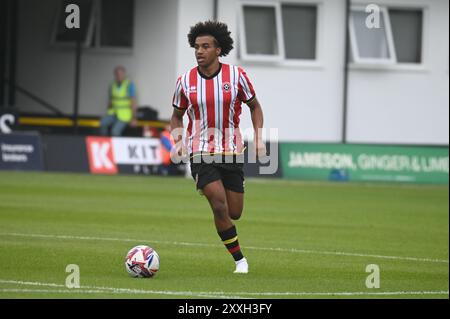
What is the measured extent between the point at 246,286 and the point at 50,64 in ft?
80.7

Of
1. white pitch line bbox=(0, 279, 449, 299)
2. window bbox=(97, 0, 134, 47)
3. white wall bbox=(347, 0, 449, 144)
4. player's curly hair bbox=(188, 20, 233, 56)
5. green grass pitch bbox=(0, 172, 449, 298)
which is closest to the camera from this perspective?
white pitch line bbox=(0, 279, 449, 299)

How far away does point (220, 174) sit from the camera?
13.3m

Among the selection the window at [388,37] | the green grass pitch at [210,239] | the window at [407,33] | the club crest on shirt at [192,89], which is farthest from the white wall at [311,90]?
the club crest on shirt at [192,89]

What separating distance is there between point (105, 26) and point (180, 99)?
22338mm

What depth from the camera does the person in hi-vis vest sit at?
33500 millimetres

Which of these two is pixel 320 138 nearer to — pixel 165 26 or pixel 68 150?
pixel 165 26

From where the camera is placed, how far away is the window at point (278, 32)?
34344 millimetres

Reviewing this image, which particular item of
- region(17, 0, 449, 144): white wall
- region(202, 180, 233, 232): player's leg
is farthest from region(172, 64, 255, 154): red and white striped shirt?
region(17, 0, 449, 144): white wall

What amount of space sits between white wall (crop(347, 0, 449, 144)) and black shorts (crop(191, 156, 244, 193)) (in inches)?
871

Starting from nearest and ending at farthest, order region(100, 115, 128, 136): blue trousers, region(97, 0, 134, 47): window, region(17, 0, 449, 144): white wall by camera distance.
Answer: region(100, 115, 128, 136): blue trousers
region(17, 0, 449, 144): white wall
region(97, 0, 134, 47): window

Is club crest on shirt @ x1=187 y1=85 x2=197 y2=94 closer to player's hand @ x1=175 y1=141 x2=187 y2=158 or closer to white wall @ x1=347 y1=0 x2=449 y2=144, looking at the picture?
player's hand @ x1=175 y1=141 x2=187 y2=158

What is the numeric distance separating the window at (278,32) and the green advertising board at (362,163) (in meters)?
3.19

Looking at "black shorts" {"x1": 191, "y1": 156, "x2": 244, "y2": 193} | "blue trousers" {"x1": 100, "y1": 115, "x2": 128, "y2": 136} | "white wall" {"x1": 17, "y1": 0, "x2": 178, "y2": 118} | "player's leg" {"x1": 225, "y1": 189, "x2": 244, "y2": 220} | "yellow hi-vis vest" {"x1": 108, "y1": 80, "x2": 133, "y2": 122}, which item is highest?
"white wall" {"x1": 17, "y1": 0, "x2": 178, "y2": 118}

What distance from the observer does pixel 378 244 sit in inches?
692
